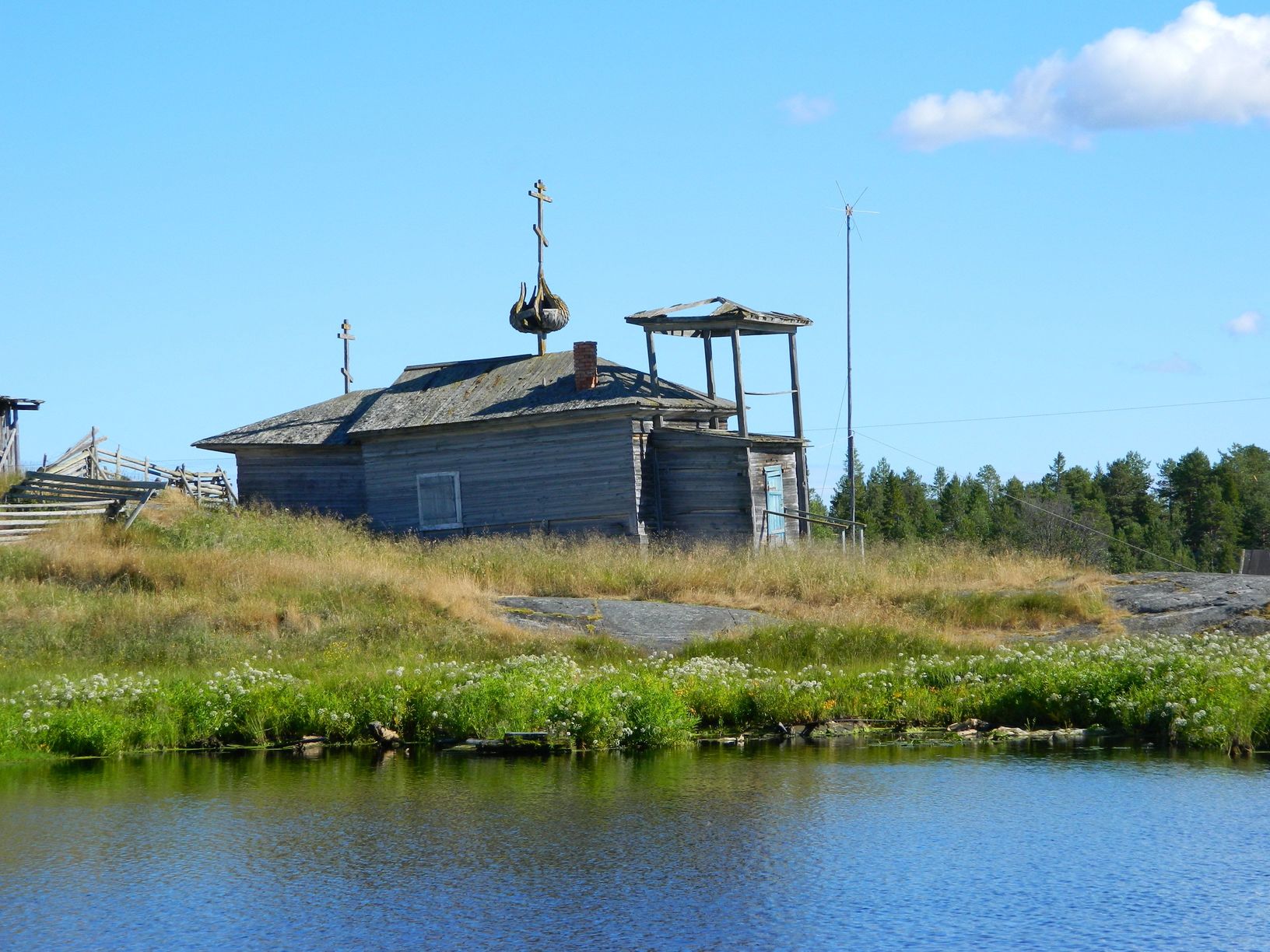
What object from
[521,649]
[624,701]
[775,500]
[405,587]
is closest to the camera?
[624,701]

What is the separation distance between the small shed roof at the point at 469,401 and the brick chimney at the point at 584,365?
19cm

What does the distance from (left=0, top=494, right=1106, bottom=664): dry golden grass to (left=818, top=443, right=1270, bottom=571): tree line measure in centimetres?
3822

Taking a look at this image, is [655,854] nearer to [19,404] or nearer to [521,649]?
[521,649]

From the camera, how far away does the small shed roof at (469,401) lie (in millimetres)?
31781

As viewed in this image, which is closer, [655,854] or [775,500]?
[655,854]

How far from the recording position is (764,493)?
3138 centimetres

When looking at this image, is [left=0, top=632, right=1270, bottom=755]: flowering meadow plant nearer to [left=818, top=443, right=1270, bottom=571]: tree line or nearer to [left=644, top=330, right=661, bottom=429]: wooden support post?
Result: [left=644, top=330, right=661, bottom=429]: wooden support post

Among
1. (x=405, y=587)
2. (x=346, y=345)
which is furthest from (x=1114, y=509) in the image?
(x=405, y=587)

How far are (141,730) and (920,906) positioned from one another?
10.5m

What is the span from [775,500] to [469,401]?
7.72 metres

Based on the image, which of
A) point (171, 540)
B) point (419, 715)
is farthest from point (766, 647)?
point (171, 540)

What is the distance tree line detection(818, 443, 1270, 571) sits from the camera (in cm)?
7200

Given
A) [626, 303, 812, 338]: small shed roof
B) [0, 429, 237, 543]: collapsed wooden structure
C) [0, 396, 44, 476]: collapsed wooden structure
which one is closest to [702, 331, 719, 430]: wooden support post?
[626, 303, 812, 338]: small shed roof

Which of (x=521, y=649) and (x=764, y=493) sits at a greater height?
(x=764, y=493)
